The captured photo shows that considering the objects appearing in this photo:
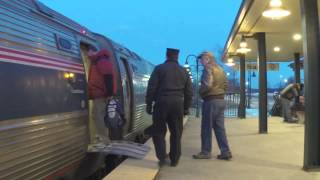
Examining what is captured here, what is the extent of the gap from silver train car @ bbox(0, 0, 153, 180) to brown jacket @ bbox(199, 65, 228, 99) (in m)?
2.17

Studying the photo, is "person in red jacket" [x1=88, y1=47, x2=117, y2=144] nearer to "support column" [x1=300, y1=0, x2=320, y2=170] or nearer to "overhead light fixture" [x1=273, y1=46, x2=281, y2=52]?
"support column" [x1=300, y1=0, x2=320, y2=170]

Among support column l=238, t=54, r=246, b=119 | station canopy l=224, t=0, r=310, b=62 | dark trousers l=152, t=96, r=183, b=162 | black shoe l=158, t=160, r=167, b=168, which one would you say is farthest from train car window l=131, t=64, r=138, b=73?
support column l=238, t=54, r=246, b=119

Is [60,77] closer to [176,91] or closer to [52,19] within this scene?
[52,19]

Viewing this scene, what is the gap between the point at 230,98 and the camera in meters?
32.7

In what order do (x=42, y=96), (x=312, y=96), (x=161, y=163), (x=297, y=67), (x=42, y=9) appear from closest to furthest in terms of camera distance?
1. (x=42, y=96)
2. (x=42, y=9)
3. (x=312, y=96)
4. (x=161, y=163)
5. (x=297, y=67)

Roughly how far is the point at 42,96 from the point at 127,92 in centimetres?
603

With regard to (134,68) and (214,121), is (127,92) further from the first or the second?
(214,121)

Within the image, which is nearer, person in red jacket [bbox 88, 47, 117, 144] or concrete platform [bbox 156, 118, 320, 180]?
concrete platform [bbox 156, 118, 320, 180]

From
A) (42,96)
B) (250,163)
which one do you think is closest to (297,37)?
(250,163)

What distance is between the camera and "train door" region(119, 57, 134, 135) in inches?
471

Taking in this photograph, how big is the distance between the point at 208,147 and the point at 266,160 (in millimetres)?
1097

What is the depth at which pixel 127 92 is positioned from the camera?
40.7ft

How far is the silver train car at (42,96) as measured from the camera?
17.9 ft

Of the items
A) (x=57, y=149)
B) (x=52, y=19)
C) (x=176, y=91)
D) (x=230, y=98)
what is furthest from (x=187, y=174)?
(x=230, y=98)
